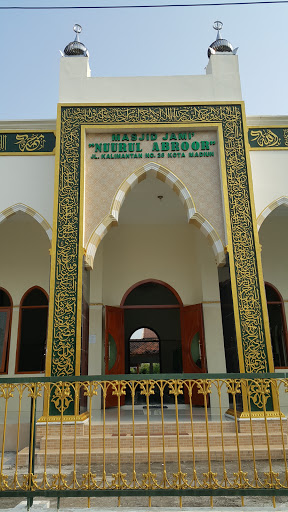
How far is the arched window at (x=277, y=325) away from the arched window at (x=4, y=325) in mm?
4568

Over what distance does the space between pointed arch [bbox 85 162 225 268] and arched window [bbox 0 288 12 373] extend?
2491mm

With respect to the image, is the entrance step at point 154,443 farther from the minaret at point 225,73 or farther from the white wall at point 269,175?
the minaret at point 225,73

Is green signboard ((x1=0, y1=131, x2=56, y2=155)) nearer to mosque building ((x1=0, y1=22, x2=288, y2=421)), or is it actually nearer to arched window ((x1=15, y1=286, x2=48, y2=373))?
mosque building ((x1=0, y1=22, x2=288, y2=421))

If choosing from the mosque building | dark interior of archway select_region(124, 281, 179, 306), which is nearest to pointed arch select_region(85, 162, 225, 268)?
the mosque building

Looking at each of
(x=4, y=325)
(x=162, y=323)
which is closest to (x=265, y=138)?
(x=4, y=325)

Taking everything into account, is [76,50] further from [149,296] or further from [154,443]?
[149,296]

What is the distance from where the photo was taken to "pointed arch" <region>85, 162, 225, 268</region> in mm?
5047

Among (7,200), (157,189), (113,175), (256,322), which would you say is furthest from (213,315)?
(7,200)

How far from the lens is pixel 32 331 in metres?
6.84

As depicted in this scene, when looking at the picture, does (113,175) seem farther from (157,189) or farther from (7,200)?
(7,200)

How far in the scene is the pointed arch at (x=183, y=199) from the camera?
16.6ft

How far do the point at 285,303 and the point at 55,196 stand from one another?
14.4 feet

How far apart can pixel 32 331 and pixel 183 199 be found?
11.8ft

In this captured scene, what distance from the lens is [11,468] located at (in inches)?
154
